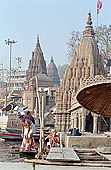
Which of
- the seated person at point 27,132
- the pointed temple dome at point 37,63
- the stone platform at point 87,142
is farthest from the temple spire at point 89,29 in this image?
the pointed temple dome at point 37,63

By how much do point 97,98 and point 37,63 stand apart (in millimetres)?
69932

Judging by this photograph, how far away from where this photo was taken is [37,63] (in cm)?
8225

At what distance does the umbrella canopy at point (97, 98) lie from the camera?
11546 mm

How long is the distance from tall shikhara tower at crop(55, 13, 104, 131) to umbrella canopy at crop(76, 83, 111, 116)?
932 inches

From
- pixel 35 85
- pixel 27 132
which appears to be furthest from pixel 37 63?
pixel 27 132

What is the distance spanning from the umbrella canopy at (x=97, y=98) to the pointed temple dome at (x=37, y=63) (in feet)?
223

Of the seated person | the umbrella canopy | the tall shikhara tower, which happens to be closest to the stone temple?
the tall shikhara tower

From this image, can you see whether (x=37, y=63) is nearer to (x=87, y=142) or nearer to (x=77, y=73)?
(x=77, y=73)

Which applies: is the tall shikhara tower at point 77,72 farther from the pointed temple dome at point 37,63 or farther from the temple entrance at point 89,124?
the pointed temple dome at point 37,63

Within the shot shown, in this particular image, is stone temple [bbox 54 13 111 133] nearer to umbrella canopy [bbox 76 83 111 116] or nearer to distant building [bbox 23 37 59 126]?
distant building [bbox 23 37 59 126]

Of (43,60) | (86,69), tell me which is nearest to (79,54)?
(86,69)

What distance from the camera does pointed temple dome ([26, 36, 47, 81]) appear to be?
269ft

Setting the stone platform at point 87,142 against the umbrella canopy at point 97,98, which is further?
the stone platform at point 87,142

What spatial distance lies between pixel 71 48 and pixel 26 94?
54.3 feet
